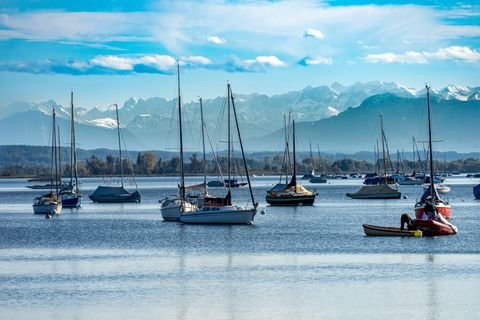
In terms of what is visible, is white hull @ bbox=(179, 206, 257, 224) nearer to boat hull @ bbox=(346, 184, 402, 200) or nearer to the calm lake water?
the calm lake water

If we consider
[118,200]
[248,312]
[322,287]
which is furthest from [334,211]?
[248,312]

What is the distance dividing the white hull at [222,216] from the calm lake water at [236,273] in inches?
32.6

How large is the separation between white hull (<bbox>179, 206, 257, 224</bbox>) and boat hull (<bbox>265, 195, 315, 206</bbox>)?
29932 mm

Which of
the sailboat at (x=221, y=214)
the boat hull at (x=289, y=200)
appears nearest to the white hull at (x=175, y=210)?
the sailboat at (x=221, y=214)

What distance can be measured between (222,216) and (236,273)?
27692mm

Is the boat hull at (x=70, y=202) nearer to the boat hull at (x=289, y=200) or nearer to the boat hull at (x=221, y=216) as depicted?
the boat hull at (x=289, y=200)

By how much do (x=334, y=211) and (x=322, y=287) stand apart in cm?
6269

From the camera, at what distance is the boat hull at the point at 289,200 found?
4134 inches

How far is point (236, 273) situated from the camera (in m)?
45.0

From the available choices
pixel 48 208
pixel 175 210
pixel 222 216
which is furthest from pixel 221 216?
pixel 48 208

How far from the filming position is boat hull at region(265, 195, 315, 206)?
344ft

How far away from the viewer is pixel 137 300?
1447 inches

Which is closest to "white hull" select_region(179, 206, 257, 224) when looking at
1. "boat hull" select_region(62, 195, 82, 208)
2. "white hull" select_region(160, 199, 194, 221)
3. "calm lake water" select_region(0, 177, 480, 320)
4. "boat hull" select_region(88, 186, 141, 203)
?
"calm lake water" select_region(0, 177, 480, 320)

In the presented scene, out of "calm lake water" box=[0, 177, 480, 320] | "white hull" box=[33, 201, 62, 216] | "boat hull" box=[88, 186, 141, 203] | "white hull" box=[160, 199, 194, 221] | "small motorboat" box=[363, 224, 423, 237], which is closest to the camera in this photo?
"calm lake water" box=[0, 177, 480, 320]
